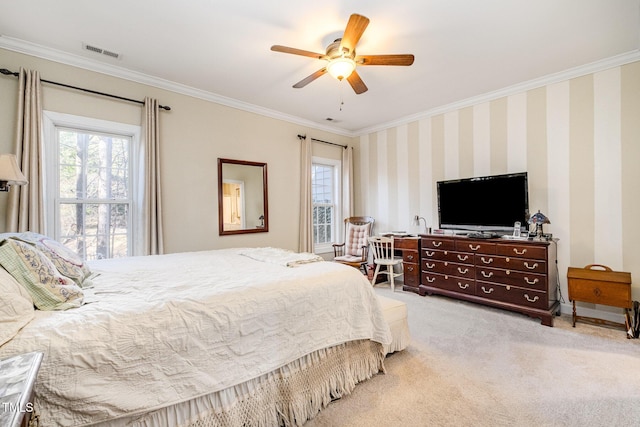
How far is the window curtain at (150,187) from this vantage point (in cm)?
325

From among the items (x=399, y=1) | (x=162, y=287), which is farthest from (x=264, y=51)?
(x=162, y=287)

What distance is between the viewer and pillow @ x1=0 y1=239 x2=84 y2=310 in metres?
1.34

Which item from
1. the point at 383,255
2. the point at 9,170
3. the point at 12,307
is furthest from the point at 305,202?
the point at 12,307

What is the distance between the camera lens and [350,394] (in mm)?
1902

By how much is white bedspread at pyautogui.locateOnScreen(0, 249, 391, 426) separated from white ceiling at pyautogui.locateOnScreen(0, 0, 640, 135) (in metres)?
2.03

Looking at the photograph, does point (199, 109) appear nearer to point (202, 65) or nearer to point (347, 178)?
point (202, 65)

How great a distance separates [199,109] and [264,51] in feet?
4.64

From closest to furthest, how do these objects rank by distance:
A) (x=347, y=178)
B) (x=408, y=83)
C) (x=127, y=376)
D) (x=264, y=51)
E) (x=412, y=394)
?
(x=127, y=376), (x=412, y=394), (x=264, y=51), (x=408, y=83), (x=347, y=178)

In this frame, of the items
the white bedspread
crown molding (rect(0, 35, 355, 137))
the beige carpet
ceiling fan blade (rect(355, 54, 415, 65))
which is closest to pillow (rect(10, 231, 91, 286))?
the white bedspread

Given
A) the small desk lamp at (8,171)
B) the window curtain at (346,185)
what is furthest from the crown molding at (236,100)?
the small desk lamp at (8,171)

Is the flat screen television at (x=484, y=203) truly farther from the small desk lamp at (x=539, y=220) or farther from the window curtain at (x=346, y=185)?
the window curtain at (x=346, y=185)

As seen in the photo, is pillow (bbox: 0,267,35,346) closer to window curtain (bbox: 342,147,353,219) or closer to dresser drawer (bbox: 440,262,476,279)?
dresser drawer (bbox: 440,262,476,279)

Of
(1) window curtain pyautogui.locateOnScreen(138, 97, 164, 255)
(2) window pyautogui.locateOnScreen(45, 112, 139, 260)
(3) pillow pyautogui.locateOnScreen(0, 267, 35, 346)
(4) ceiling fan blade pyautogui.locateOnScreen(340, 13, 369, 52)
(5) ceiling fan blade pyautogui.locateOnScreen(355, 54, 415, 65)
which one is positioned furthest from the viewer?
(1) window curtain pyautogui.locateOnScreen(138, 97, 164, 255)

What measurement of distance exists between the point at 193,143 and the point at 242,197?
97 centimetres
